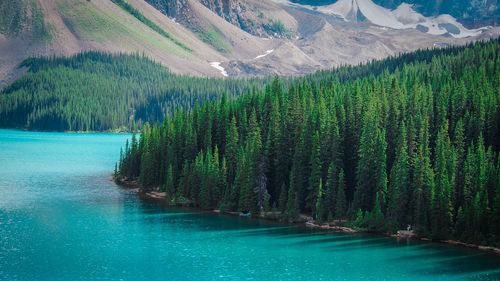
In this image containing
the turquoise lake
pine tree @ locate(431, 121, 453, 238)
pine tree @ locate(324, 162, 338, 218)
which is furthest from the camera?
pine tree @ locate(324, 162, 338, 218)

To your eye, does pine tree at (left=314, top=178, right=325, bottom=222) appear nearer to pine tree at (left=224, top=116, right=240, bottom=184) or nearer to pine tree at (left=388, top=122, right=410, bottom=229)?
pine tree at (left=388, top=122, right=410, bottom=229)

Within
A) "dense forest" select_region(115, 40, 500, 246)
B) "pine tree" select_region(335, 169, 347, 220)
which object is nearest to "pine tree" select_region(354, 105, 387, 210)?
"dense forest" select_region(115, 40, 500, 246)

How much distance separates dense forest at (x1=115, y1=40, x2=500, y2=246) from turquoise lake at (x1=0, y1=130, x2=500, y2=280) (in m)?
4.52

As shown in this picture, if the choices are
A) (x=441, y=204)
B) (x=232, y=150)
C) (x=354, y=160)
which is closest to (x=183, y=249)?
(x=232, y=150)

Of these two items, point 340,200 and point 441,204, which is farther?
point 340,200

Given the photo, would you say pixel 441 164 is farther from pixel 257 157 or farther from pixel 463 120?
pixel 257 157

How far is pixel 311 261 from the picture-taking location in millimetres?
61781

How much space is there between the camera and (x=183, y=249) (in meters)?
65.0

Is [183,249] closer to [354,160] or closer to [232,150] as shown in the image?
[232,150]

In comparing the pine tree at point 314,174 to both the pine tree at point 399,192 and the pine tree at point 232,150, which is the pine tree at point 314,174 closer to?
Result: the pine tree at point 399,192

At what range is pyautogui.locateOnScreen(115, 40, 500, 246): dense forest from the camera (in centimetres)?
7075

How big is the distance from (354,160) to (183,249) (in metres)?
31.9

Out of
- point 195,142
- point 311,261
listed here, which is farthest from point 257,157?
point 311,261

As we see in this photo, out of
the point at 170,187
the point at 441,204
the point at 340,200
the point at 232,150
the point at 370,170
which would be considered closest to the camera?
the point at 441,204
